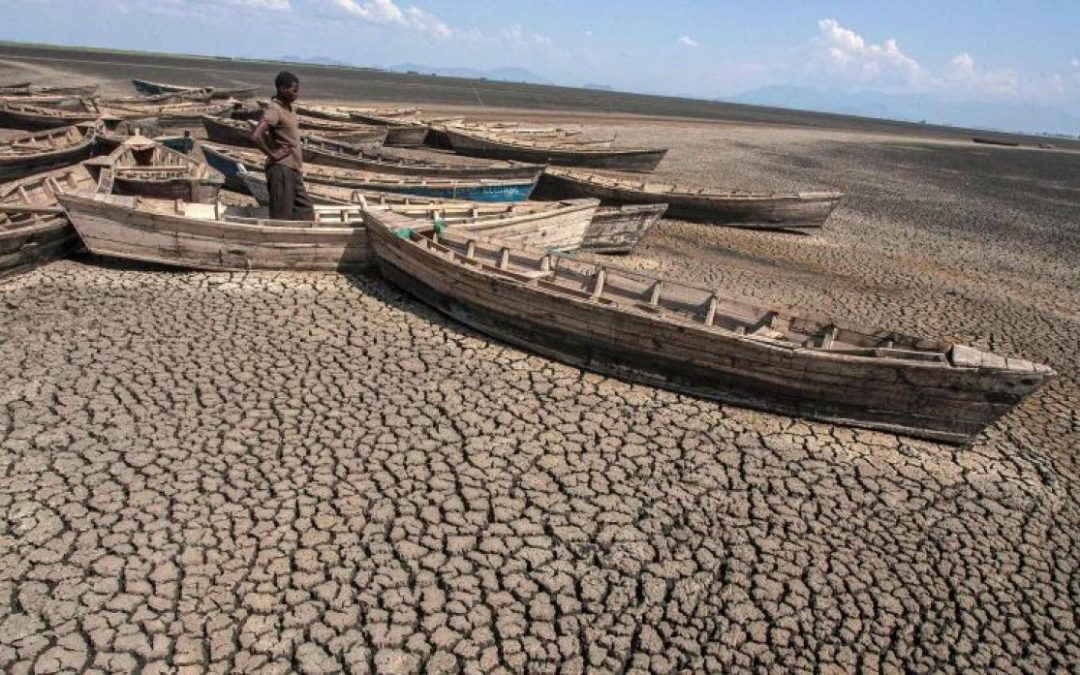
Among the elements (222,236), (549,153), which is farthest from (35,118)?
(549,153)

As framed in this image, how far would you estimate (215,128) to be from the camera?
20.4m

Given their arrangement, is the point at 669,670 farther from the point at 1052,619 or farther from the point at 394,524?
the point at 1052,619

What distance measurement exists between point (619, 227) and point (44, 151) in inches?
549

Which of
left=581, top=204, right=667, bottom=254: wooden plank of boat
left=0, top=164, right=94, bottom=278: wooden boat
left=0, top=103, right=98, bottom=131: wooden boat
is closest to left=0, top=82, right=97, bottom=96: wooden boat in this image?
left=0, top=103, right=98, bottom=131: wooden boat

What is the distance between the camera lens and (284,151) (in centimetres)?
1025

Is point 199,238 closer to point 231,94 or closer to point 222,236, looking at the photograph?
point 222,236

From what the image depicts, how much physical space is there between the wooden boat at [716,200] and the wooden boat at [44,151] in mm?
11835

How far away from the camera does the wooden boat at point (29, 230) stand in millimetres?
9422

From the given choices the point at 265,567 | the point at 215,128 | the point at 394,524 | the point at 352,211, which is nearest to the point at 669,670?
the point at 394,524

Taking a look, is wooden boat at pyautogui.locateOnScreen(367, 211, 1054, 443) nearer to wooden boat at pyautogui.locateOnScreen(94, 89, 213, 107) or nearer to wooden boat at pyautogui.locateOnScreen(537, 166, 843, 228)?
wooden boat at pyautogui.locateOnScreen(537, 166, 843, 228)

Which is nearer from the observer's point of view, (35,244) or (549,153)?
(35,244)

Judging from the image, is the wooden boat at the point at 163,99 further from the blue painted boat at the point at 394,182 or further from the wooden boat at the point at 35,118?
the blue painted boat at the point at 394,182

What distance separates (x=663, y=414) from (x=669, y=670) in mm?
3582

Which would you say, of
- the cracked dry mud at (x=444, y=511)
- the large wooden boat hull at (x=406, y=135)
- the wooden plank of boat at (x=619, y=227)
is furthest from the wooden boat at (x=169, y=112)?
the wooden plank of boat at (x=619, y=227)
